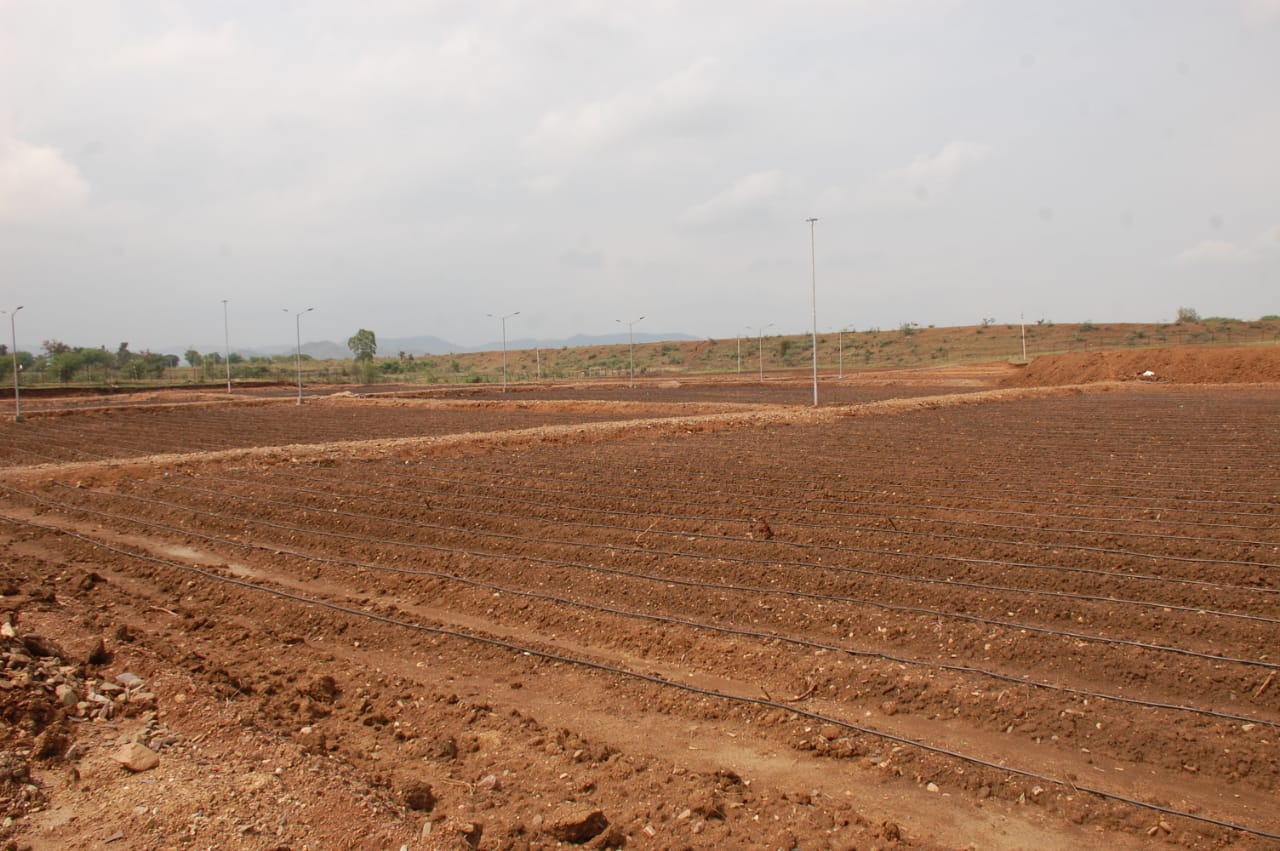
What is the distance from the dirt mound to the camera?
52.2 metres

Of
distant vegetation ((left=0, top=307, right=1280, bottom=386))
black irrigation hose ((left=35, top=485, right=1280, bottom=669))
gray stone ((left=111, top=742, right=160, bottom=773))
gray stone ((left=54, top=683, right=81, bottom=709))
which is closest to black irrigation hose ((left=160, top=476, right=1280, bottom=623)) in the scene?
A: black irrigation hose ((left=35, top=485, right=1280, bottom=669))

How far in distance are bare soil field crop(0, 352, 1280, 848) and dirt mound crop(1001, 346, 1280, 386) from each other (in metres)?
39.9

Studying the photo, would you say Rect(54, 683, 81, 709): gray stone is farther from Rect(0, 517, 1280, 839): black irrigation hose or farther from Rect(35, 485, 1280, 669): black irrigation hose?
Rect(35, 485, 1280, 669): black irrigation hose

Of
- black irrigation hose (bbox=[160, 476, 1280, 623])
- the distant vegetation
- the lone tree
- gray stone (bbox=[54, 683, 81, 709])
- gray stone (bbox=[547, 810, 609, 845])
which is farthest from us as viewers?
the lone tree

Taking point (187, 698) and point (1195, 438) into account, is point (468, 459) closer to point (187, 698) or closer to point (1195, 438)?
point (187, 698)

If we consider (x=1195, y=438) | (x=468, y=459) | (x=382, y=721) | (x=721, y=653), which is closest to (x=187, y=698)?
(x=382, y=721)

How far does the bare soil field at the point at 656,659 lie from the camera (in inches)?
226

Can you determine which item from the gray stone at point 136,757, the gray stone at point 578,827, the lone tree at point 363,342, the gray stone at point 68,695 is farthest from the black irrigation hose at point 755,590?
the lone tree at point 363,342

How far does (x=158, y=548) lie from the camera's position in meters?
14.4

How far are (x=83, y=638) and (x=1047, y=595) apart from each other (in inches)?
412

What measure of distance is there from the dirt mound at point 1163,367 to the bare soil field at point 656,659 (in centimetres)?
3995

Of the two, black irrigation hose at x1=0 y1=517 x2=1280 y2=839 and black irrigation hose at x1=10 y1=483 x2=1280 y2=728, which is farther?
black irrigation hose at x1=10 y1=483 x2=1280 y2=728

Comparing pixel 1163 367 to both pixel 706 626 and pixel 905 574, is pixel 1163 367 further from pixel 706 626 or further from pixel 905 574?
pixel 706 626

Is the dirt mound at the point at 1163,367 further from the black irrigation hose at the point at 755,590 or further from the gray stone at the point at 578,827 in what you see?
the gray stone at the point at 578,827
